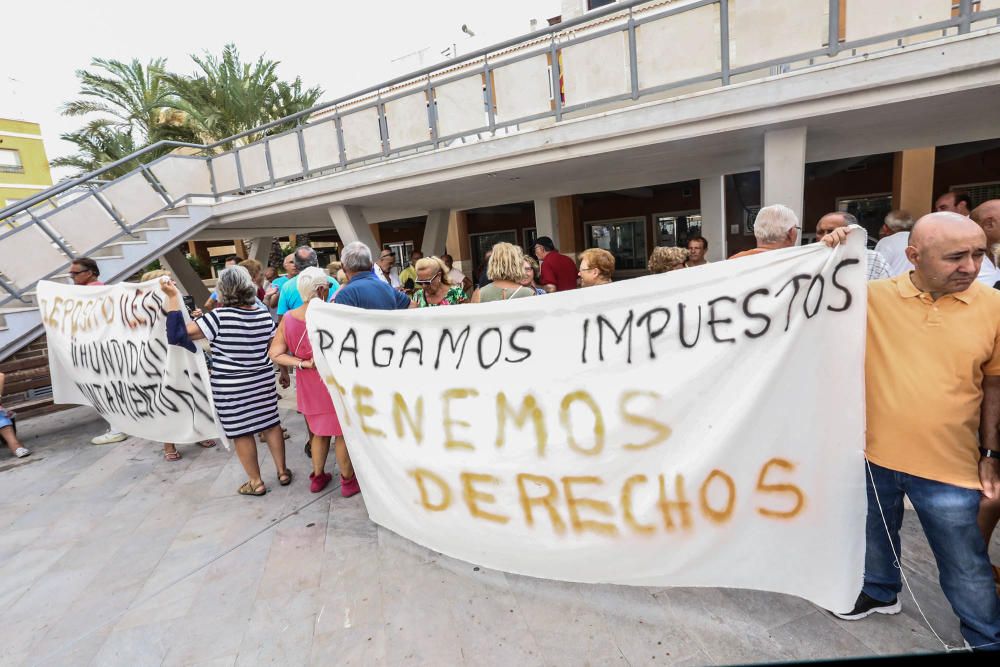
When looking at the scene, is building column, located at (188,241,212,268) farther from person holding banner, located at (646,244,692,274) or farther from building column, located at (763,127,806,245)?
person holding banner, located at (646,244,692,274)

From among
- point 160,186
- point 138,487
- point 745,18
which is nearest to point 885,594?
point 138,487

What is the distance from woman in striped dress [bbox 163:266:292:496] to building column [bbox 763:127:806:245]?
5668 mm

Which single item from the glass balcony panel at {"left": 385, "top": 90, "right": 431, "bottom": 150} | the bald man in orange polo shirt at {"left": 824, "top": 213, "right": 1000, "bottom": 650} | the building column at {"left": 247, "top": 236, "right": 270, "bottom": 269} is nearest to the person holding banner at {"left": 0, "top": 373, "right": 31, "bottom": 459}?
the glass balcony panel at {"left": 385, "top": 90, "right": 431, "bottom": 150}

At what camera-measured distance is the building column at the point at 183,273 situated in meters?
12.4

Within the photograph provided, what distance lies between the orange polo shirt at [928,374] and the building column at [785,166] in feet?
14.3

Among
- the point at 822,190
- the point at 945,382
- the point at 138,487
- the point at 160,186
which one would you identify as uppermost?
the point at 160,186

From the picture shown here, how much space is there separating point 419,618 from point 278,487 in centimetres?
212

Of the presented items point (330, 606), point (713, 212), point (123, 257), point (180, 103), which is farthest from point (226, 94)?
point (330, 606)

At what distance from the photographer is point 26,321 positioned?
20.6 feet

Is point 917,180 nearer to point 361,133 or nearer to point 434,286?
point 361,133

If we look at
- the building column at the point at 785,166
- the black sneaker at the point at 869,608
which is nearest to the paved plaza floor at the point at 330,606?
the black sneaker at the point at 869,608

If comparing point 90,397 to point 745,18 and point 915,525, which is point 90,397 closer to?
point 915,525

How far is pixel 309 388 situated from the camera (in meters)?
3.53

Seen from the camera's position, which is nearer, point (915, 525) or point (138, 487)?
point (915, 525)
